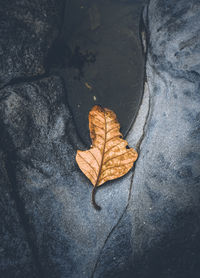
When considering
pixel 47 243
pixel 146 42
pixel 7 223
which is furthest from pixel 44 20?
pixel 47 243

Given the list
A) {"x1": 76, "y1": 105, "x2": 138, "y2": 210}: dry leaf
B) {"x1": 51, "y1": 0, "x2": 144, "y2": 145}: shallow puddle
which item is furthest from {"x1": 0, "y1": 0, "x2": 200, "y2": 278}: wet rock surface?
{"x1": 51, "y1": 0, "x2": 144, "y2": 145}: shallow puddle

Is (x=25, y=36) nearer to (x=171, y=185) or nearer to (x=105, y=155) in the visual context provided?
(x=105, y=155)

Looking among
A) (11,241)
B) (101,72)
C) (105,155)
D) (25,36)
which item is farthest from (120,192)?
(25,36)

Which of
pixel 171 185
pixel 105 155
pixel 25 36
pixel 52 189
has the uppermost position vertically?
pixel 25 36

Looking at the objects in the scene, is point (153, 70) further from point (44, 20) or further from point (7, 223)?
point (7, 223)

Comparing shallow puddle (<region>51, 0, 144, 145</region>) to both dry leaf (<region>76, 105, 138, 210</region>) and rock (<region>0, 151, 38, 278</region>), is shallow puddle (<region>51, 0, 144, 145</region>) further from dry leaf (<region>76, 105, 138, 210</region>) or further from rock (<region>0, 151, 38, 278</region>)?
rock (<region>0, 151, 38, 278</region>)

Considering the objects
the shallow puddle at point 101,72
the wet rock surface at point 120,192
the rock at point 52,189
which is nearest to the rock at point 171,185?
the wet rock surface at point 120,192
